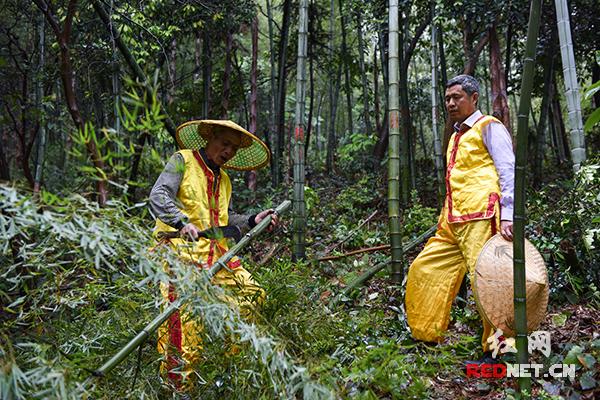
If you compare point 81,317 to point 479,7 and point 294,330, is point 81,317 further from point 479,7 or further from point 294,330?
A: point 479,7

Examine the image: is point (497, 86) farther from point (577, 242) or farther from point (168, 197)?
point (168, 197)

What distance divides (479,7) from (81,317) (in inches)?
207

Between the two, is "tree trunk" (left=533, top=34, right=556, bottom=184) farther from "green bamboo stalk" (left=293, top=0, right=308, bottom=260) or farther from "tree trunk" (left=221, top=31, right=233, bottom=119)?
"tree trunk" (left=221, top=31, right=233, bottom=119)

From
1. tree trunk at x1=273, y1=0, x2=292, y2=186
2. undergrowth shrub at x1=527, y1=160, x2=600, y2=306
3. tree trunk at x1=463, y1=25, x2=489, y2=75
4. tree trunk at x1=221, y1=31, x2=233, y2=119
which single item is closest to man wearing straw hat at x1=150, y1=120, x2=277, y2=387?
undergrowth shrub at x1=527, y1=160, x2=600, y2=306

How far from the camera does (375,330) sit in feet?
9.45

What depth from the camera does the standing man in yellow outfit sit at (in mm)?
2750

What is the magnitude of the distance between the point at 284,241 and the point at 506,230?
358cm

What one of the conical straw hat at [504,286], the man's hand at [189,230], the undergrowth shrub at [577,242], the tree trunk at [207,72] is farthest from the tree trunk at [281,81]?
the man's hand at [189,230]

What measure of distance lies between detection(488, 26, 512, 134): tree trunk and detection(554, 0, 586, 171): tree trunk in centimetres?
135

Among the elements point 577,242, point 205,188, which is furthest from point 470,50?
point 205,188

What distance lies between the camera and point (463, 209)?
284 cm

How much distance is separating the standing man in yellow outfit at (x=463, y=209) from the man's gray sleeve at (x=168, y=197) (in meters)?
1.44

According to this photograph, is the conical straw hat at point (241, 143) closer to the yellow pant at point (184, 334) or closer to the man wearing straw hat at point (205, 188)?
the man wearing straw hat at point (205, 188)

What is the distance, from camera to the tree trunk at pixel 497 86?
541cm
